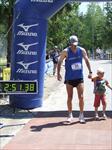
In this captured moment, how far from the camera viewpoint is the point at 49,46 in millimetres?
47531

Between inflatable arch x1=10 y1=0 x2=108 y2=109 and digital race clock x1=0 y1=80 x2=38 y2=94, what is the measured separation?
1.88 metres

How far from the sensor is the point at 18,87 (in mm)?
11836

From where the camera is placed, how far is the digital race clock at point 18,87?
38.5 feet

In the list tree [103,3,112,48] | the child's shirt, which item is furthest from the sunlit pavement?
tree [103,3,112,48]

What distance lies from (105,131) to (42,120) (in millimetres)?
2012

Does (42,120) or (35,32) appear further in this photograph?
(35,32)

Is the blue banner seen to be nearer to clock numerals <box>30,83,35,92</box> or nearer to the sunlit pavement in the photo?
the sunlit pavement

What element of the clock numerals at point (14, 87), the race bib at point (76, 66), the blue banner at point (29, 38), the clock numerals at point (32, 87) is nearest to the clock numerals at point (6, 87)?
the clock numerals at point (14, 87)

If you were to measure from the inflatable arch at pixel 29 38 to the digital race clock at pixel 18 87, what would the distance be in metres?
1.88

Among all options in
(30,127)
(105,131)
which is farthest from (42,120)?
(105,131)

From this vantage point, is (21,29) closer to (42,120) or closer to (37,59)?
(37,59)

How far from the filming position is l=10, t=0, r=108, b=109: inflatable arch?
13.6 meters

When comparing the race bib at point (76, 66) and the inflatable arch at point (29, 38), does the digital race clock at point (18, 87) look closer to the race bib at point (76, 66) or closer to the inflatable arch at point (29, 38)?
the race bib at point (76, 66)

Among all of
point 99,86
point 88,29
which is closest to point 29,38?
point 99,86
